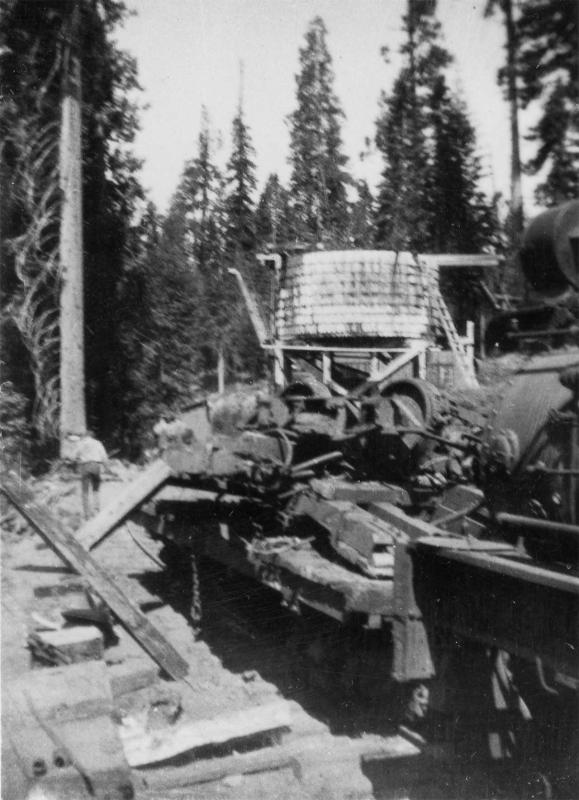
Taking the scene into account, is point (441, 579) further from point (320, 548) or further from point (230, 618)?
point (230, 618)

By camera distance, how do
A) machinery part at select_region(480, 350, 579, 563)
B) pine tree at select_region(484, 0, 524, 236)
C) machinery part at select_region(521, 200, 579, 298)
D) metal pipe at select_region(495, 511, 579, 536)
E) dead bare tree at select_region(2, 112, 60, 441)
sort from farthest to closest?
dead bare tree at select_region(2, 112, 60, 441) < pine tree at select_region(484, 0, 524, 236) < machinery part at select_region(521, 200, 579, 298) < machinery part at select_region(480, 350, 579, 563) < metal pipe at select_region(495, 511, 579, 536)

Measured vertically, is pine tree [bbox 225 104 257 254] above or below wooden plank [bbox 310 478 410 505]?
above

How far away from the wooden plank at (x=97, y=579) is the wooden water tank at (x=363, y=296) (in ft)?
50.9

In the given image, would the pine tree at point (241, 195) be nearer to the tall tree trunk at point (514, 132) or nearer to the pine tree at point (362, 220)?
the pine tree at point (362, 220)

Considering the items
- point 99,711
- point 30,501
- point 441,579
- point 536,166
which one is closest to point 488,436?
point 441,579

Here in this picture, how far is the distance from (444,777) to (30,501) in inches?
134

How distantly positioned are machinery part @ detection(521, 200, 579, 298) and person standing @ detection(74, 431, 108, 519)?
28.1 feet

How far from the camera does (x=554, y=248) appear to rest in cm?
387

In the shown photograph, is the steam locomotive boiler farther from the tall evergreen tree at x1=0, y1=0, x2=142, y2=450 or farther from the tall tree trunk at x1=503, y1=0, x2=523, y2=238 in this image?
the tall evergreen tree at x1=0, y1=0, x2=142, y2=450

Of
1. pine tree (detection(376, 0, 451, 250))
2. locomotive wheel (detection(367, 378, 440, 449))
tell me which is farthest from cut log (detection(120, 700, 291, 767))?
pine tree (detection(376, 0, 451, 250))

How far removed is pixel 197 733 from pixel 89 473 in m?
7.17

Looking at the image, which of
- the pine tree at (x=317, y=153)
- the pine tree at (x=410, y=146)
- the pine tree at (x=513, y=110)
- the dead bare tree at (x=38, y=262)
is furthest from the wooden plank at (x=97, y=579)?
the pine tree at (x=317, y=153)

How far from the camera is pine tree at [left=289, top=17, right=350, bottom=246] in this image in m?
45.7

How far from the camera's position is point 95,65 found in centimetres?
1727
